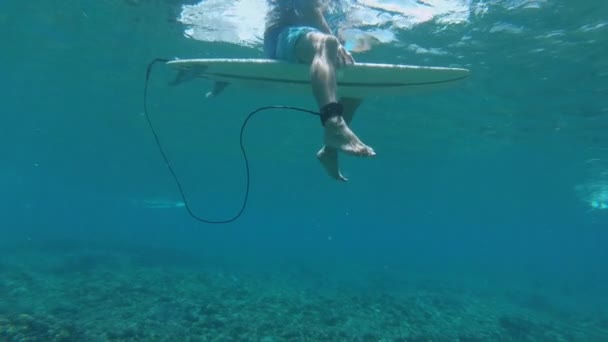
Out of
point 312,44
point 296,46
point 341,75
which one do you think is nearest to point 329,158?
point 341,75

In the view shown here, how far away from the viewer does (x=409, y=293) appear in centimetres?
1870

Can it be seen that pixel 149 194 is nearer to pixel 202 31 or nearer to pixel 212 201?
pixel 212 201

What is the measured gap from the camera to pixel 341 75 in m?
4.47

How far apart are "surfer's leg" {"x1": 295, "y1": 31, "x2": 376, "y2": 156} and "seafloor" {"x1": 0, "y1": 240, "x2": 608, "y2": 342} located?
26.6ft

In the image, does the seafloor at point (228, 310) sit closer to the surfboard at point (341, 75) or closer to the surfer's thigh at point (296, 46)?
the surfboard at point (341, 75)

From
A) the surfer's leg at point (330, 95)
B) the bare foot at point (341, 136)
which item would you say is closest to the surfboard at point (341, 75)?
the surfer's leg at point (330, 95)

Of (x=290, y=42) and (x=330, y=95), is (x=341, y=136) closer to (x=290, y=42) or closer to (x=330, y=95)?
(x=330, y=95)

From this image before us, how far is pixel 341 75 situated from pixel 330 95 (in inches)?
48.4

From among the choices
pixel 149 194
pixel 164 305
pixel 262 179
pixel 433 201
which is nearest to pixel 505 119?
pixel 164 305

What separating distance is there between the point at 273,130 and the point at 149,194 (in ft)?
186

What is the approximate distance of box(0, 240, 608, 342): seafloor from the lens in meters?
9.61

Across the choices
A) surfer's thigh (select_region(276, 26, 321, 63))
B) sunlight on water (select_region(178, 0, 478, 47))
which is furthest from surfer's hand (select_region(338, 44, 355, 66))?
sunlight on water (select_region(178, 0, 478, 47))

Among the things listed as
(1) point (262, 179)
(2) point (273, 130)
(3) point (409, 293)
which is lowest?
(3) point (409, 293)

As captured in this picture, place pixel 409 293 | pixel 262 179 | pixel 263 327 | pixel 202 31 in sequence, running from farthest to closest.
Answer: pixel 262 179
pixel 409 293
pixel 202 31
pixel 263 327
